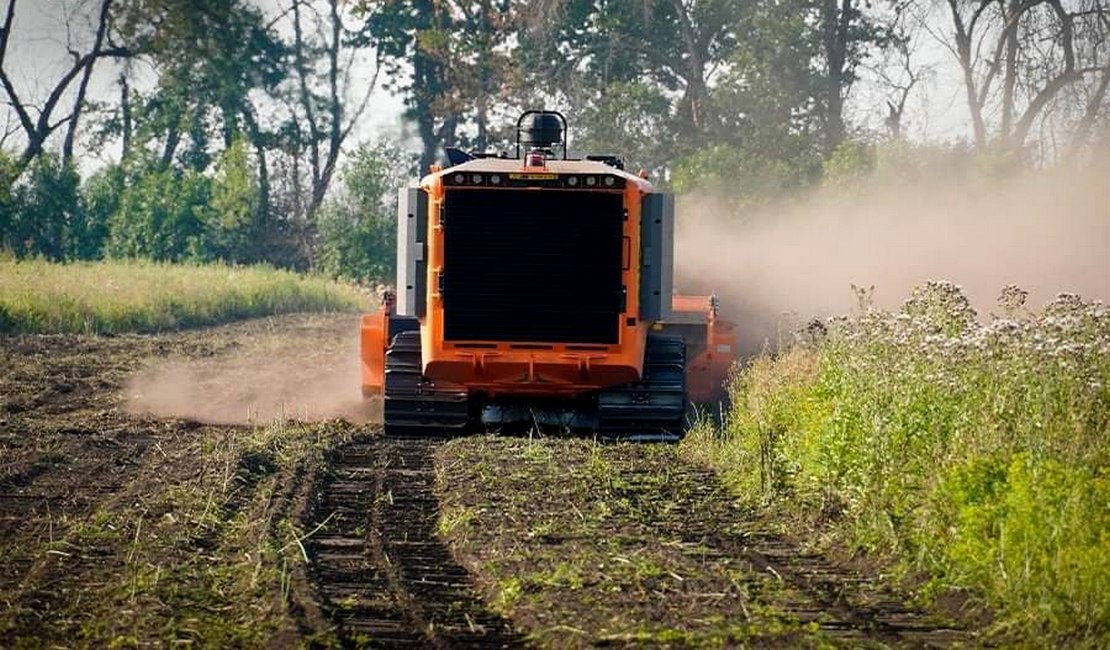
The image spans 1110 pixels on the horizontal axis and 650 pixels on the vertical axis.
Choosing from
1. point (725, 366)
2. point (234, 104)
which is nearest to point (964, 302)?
point (725, 366)

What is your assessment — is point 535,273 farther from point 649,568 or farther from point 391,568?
point 649,568

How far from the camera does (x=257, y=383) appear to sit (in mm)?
25875

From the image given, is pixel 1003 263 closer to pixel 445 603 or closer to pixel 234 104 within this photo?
pixel 445 603

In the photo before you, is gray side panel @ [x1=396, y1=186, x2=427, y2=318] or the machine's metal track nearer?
gray side panel @ [x1=396, y1=186, x2=427, y2=318]

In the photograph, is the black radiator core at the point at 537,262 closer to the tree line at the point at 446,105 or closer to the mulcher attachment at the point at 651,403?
the mulcher attachment at the point at 651,403

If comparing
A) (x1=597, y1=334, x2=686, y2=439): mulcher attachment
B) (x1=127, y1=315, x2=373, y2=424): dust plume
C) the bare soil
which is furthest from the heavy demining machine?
(x1=127, y1=315, x2=373, y2=424): dust plume

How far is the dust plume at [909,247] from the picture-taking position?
31422mm

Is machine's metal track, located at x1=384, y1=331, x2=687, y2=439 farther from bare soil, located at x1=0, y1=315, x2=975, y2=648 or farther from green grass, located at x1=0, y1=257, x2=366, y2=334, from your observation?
green grass, located at x1=0, y1=257, x2=366, y2=334

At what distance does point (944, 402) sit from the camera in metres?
12.2

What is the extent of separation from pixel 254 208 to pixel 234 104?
5074mm

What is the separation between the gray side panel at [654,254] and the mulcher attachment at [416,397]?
211 cm

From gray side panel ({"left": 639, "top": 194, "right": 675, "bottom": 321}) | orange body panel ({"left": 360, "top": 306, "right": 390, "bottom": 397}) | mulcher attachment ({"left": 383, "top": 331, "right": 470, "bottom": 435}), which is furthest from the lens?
orange body panel ({"left": 360, "top": 306, "right": 390, "bottom": 397})

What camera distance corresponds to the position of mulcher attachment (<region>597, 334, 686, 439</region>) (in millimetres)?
17172

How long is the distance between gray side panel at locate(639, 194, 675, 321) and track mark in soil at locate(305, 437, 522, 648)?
268cm
